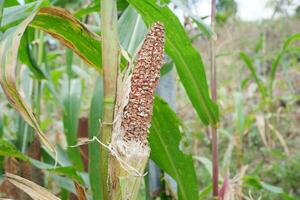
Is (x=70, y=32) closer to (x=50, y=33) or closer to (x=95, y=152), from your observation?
(x=50, y=33)

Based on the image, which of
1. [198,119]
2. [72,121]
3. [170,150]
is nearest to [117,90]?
[170,150]

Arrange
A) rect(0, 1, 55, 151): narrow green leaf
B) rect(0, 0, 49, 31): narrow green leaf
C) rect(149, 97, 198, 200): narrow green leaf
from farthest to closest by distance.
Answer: rect(149, 97, 198, 200): narrow green leaf
rect(0, 0, 49, 31): narrow green leaf
rect(0, 1, 55, 151): narrow green leaf

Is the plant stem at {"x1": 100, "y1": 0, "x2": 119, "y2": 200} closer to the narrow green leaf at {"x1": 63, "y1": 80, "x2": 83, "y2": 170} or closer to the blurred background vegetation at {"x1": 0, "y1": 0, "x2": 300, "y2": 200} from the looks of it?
the blurred background vegetation at {"x1": 0, "y1": 0, "x2": 300, "y2": 200}

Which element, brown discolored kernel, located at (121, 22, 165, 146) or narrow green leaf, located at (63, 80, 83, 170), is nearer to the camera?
brown discolored kernel, located at (121, 22, 165, 146)

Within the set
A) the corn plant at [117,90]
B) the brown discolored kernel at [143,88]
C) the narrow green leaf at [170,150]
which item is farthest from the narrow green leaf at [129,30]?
the brown discolored kernel at [143,88]

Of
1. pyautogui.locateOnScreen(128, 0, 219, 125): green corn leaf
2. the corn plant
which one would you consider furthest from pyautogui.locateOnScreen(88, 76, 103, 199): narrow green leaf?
pyautogui.locateOnScreen(128, 0, 219, 125): green corn leaf

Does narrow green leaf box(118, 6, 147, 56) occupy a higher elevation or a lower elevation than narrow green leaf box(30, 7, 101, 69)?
higher

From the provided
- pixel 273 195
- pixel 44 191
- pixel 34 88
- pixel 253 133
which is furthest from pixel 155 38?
pixel 253 133
